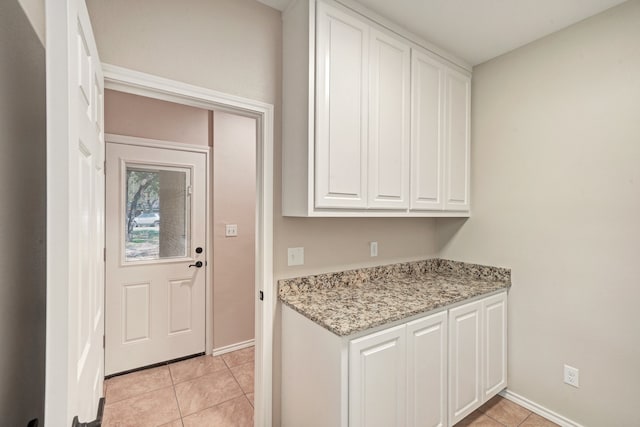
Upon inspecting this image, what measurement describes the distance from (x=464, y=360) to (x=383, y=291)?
0.63 meters

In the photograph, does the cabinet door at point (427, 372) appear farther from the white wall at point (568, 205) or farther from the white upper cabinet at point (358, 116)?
the white wall at point (568, 205)

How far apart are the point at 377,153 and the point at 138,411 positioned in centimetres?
236

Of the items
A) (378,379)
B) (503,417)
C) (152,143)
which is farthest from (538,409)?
(152,143)

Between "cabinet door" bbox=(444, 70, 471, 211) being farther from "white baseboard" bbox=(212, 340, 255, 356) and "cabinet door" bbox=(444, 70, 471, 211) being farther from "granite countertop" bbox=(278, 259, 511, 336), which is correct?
"white baseboard" bbox=(212, 340, 255, 356)

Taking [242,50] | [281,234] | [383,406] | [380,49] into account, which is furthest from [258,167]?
[383,406]

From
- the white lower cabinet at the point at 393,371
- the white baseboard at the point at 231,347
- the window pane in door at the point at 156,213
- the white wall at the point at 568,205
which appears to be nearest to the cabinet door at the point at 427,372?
the white lower cabinet at the point at 393,371

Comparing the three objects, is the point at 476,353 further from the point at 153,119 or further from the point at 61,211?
the point at 153,119

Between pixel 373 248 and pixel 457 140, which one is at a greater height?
pixel 457 140

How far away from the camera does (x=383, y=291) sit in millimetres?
1879

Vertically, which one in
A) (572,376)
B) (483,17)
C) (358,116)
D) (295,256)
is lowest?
(572,376)

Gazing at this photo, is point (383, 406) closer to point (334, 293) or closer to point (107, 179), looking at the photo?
point (334, 293)

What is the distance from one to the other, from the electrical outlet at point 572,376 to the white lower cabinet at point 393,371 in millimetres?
421

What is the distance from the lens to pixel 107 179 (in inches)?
94.0

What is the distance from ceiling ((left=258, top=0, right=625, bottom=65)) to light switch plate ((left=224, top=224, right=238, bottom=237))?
186 cm
